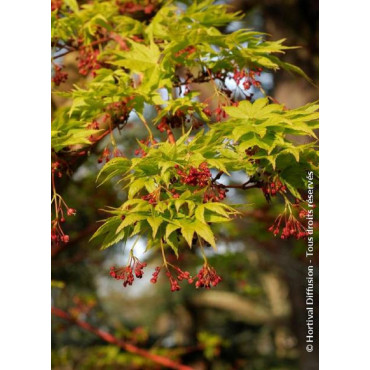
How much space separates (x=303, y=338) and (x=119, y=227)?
4.17 meters

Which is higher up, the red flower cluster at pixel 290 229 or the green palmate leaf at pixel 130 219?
the green palmate leaf at pixel 130 219

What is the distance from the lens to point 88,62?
212cm

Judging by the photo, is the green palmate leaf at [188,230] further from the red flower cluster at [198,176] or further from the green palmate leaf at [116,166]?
the green palmate leaf at [116,166]

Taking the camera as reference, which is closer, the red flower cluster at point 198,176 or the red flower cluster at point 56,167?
the red flower cluster at point 198,176

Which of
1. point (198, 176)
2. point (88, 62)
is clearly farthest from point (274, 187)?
point (88, 62)

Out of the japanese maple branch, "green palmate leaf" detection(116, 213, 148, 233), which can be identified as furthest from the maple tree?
the japanese maple branch

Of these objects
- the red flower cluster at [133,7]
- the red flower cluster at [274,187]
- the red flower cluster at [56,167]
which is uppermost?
the red flower cluster at [133,7]

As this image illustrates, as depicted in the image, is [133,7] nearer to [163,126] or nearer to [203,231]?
[163,126]

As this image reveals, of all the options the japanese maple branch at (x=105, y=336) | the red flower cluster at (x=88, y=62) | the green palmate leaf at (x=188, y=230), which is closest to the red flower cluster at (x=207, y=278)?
the green palmate leaf at (x=188, y=230)

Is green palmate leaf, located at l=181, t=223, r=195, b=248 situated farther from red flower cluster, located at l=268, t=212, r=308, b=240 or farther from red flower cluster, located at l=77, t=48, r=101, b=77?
red flower cluster, located at l=77, t=48, r=101, b=77

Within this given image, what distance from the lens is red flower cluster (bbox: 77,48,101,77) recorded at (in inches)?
82.2

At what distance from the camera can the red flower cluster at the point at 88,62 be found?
2.09 meters

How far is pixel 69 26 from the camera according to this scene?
214 centimetres
